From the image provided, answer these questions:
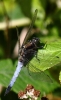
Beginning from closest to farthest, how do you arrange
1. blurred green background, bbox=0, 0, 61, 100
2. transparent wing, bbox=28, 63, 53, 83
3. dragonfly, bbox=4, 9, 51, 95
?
transparent wing, bbox=28, 63, 53, 83 < dragonfly, bbox=4, 9, 51, 95 < blurred green background, bbox=0, 0, 61, 100

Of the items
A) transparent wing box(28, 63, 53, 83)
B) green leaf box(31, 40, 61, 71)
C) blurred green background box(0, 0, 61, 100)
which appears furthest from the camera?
blurred green background box(0, 0, 61, 100)

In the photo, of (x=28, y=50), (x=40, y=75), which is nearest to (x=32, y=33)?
(x=28, y=50)

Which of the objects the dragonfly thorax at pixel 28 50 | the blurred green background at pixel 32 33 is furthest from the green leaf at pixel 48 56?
the dragonfly thorax at pixel 28 50

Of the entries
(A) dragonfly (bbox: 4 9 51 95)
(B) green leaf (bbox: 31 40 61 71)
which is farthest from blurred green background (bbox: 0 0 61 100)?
(A) dragonfly (bbox: 4 9 51 95)

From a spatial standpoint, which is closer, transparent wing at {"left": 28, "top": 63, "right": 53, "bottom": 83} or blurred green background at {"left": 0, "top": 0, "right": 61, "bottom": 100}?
transparent wing at {"left": 28, "top": 63, "right": 53, "bottom": 83}

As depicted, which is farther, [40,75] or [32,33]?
[32,33]

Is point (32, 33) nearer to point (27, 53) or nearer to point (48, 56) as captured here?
point (27, 53)

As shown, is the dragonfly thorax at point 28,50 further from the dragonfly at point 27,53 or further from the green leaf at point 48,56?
the green leaf at point 48,56

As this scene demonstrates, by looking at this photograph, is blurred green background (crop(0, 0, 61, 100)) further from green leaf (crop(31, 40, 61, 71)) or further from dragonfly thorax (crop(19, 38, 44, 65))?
dragonfly thorax (crop(19, 38, 44, 65))

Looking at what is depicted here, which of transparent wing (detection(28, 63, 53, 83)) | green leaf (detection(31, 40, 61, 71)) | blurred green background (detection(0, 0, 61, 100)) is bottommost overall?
blurred green background (detection(0, 0, 61, 100))
